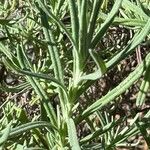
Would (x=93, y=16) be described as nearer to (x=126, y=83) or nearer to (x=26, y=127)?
(x=126, y=83)

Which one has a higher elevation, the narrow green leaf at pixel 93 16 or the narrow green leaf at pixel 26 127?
the narrow green leaf at pixel 93 16

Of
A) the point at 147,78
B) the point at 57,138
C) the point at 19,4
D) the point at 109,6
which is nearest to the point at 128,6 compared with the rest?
the point at 147,78

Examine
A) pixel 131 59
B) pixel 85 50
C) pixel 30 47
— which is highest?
pixel 85 50

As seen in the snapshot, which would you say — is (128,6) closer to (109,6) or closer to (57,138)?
(57,138)

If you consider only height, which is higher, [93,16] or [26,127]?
[93,16]

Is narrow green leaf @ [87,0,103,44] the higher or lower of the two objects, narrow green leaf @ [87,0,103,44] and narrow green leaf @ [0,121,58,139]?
the higher

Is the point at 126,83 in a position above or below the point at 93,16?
below

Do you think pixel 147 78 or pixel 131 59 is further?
pixel 131 59

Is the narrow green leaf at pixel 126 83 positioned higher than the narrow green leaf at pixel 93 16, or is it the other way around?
the narrow green leaf at pixel 93 16

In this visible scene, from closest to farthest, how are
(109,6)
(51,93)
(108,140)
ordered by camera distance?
(108,140) → (51,93) → (109,6)

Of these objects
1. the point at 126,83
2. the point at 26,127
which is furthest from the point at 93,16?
the point at 26,127

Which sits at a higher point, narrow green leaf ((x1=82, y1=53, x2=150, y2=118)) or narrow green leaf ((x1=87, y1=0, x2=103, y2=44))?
narrow green leaf ((x1=87, y1=0, x2=103, y2=44))
